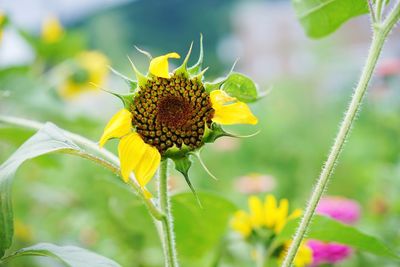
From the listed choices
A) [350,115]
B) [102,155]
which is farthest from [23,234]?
[350,115]

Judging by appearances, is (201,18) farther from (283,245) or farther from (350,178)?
(283,245)

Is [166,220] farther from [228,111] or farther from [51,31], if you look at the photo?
[51,31]

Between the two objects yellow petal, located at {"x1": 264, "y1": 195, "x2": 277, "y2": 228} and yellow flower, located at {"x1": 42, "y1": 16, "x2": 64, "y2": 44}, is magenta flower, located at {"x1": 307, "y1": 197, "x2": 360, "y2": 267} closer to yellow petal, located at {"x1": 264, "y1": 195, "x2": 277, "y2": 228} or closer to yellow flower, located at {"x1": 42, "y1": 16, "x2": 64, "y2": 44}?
yellow petal, located at {"x1": 264, "y1": 195, "x2": 277, "y2": 228}

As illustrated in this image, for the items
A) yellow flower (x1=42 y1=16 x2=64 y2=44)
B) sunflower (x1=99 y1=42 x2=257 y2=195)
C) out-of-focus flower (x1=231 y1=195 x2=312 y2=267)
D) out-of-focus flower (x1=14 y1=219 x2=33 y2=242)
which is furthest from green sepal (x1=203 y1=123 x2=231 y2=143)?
yellow flower (x1=42 y1=16 x2=64 y2=44)

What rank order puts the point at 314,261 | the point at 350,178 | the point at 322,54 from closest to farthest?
the point at 314,261 < the point at 350,178 < the point at 322,54

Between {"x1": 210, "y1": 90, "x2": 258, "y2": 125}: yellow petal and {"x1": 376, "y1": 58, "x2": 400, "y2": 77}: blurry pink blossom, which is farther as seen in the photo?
{"x1": 376, "y1": 58, "x2": 400, "y2": 77}: blurry pink blossom

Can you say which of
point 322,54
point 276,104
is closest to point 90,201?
point 276,104

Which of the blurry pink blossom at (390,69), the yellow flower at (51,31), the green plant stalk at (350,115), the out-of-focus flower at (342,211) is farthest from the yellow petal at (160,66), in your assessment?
the blurry pink blossom at (390,69)
